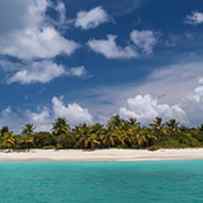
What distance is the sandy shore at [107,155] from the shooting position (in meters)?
72.6

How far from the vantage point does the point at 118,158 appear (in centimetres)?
7200

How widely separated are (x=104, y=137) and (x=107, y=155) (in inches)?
372

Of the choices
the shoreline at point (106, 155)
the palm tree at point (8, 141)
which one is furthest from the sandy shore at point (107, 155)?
the palm tree at point (8, 141)

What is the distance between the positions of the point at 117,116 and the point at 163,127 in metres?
13.2

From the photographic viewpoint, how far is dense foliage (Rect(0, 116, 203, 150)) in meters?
83.8

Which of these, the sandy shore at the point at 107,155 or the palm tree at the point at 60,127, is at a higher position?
the palm tree at the point at 60,127

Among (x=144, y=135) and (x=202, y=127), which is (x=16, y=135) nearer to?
(x=144, y=135)

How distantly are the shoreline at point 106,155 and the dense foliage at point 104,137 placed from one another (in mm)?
4417

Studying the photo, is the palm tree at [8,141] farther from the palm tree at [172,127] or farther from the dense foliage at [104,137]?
the palm tree at [172,127]

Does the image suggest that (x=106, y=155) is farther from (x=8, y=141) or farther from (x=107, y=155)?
(x=8, y=141)

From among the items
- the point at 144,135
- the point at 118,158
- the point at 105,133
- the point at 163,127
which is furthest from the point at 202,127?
the point at 118,158

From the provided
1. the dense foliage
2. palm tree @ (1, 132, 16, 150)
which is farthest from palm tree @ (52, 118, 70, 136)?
palm tree @ (1, 132, 16, 150)

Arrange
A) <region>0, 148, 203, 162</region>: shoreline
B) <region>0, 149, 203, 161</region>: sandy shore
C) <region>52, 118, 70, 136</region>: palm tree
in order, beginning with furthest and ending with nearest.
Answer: <region>52, 118, 70, 136</region>: palm tree
<region>0, 149, 203, 161</region>: sandy shore
<region>0, 148, 203, 162</region>: shoreline

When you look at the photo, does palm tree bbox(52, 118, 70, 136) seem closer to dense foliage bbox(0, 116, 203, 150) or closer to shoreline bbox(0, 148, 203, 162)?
dense foliage bbox(0, 116, 203, 150)
